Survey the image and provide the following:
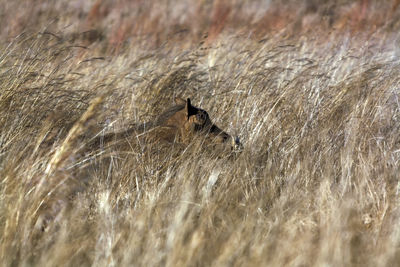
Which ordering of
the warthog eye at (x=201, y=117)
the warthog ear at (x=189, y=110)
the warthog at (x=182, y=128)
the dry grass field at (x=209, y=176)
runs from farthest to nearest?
the warthog eye at (x=201, y=117)
the warthog ear at (x=189, y=110)
the warthog at (x=182, y=128)
the dry grass field at (x=209, y=176)

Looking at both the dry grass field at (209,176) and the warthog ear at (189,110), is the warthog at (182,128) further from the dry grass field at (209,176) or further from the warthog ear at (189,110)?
the dry grass field at (209,176)

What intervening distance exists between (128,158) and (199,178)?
455 millimetres

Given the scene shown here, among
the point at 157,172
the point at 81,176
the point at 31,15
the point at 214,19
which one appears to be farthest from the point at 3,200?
the point at 214,19

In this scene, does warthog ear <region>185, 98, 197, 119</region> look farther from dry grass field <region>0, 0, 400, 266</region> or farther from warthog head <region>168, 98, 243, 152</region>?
dry grass field <region>0, 0, 400, 266</region>

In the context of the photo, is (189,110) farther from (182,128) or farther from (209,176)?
(209,176)

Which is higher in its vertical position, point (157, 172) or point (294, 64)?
point (157, 172)

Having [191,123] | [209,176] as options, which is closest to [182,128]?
[191,123]

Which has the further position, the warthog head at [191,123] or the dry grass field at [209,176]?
the warthog head at [191,123]

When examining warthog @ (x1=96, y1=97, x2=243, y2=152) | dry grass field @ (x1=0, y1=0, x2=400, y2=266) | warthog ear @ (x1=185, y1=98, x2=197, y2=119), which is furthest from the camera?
warthog ear @ (x1=185, y1=98, x2=197, y2=119)

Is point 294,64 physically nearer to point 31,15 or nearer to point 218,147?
point 218,147

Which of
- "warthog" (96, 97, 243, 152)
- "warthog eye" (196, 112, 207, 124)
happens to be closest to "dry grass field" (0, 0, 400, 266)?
"warthog" (96, 97, 243, 152)

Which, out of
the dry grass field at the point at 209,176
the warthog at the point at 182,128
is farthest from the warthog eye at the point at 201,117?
the dry grass field at the point at 209,176

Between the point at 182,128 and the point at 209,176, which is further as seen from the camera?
the point at 182,128

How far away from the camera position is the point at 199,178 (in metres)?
3.41
